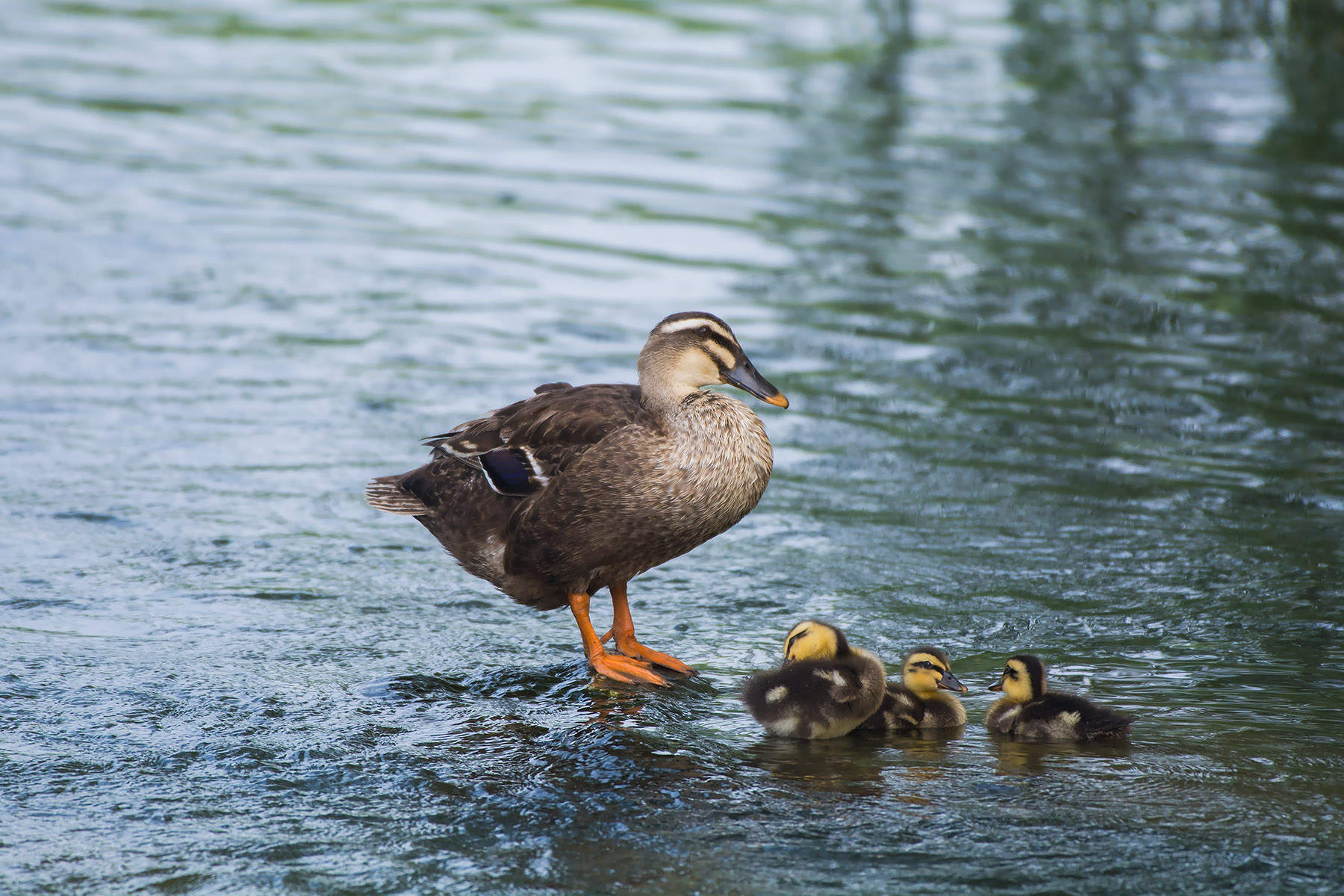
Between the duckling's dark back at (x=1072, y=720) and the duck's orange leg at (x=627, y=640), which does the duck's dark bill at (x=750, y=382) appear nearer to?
the duck's orange leg at (x=627, y=640)

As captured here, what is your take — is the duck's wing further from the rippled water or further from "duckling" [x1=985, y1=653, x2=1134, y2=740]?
"duckling" [x1=985, y1=653, x2=1134, y2=740]

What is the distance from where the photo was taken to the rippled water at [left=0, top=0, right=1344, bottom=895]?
4.81 metres

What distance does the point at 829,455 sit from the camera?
8852 millimetres

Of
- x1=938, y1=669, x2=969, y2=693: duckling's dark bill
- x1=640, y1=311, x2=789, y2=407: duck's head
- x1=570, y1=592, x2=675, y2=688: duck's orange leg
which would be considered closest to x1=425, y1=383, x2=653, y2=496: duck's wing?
x1=640, y1=311, x2=789, y2=407: duck's head

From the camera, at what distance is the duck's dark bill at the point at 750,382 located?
6184mm

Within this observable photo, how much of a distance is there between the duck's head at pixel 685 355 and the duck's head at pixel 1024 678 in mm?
1296

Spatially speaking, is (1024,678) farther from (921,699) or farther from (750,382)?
(750,382)

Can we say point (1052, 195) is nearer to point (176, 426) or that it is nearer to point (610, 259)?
point (610, 259)

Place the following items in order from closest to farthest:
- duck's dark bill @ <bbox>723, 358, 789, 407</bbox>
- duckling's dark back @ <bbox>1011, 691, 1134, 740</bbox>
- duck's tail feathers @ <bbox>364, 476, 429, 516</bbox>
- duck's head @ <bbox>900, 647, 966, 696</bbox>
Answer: duckling's dark back @ <bbox>1011, 691, 1134, 740</bbox> < duck's head @ <bbox>900, 647, 966, 696</bbox> < duck's dark bill @ <bbox>723, 358, 789, 407</bbox> < duck's tail feathers @ <bbox>364, 476, 429, 516</bbox>

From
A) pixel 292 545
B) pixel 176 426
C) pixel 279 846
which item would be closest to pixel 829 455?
pixel 292 545

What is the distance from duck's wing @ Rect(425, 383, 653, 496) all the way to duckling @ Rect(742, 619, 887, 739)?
1.08 meters

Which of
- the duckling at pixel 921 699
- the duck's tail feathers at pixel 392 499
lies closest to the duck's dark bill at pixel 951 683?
the duckling at pixel 921 699

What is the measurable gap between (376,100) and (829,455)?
10.8 m

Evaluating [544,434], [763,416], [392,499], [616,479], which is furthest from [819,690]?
[763,416]
